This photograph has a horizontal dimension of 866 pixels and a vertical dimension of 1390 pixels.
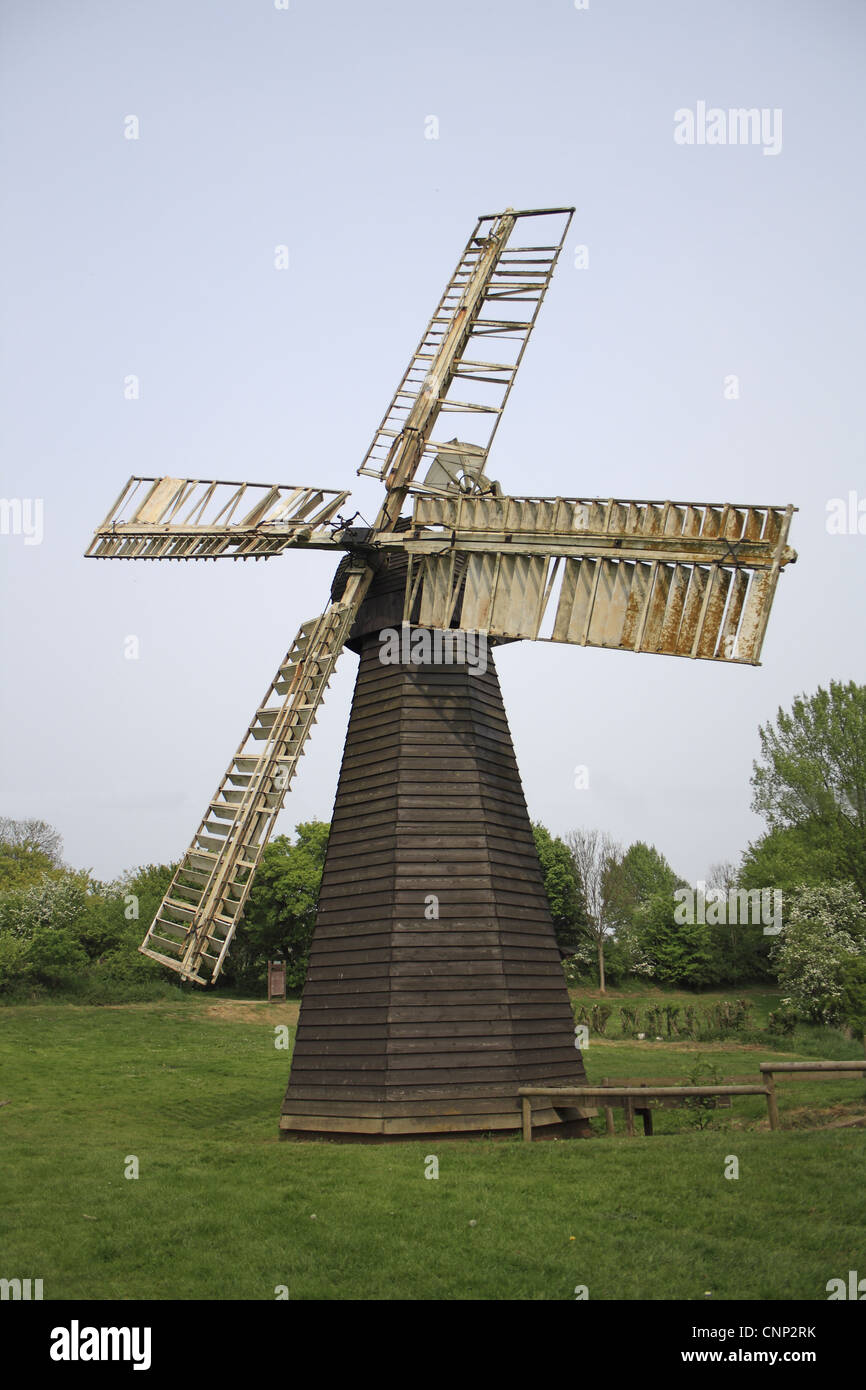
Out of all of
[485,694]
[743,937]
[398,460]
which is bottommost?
[743,937]

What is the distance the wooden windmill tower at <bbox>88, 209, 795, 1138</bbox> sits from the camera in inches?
536

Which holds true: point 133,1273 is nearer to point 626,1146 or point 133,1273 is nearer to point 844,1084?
point 626,1146

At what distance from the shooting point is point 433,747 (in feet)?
50.2

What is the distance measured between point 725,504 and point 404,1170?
8.89 m

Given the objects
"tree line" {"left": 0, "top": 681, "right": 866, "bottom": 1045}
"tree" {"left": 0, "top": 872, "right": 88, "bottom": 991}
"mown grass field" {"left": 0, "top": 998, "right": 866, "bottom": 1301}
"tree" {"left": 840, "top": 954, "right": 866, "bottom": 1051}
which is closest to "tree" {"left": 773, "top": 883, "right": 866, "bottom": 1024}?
"tree line" {"left": 0, "top": 681, "right": 866, "bottom": 1045}

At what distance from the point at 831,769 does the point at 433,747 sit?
106 ft

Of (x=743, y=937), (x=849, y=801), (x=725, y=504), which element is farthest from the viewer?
(x=743, y=937)

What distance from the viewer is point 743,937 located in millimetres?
52125

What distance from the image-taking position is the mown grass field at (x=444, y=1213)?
28.5 ft

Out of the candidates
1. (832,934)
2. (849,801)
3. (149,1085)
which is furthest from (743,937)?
(149,1085)

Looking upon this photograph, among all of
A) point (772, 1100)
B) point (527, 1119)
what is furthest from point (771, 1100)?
point (527, 1119)

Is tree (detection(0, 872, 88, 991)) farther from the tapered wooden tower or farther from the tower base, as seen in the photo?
the tower base

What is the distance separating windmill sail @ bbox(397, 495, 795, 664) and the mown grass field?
5.97 metres

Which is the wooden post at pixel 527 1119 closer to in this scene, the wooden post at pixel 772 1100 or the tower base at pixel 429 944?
the tower base at pixel 429 944
